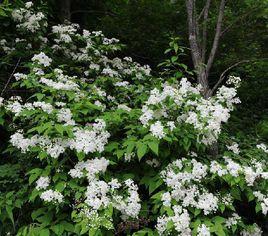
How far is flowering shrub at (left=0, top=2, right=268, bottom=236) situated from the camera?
3871 mm

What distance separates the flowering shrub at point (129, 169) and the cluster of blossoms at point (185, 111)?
1cm

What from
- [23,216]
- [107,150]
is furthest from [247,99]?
[23,216]

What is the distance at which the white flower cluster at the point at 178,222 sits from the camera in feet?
12.2

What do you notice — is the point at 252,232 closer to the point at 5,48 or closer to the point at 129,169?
the point at 129,169

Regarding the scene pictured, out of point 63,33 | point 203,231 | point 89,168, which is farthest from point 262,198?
point 63,33

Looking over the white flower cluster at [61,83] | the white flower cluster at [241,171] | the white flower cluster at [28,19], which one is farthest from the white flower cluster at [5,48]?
the white flower cluster at [241,171]

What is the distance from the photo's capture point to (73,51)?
6629mm

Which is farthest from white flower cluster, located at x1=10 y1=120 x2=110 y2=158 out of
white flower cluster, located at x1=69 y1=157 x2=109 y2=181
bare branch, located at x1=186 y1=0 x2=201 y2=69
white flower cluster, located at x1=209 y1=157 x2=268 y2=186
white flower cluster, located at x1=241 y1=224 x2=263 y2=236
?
bare branch, located at x1=186 y1=0 x2=201 y2=69

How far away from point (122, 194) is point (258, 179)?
63.4 inches

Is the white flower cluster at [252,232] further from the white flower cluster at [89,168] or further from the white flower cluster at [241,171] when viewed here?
the white flower cluster at [89,168]

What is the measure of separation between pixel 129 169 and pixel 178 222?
1.04m

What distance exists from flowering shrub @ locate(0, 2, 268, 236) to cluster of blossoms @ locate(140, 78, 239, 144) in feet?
0.04

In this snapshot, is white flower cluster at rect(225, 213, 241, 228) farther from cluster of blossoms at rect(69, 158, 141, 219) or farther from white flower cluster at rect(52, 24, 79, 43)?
white flower cluster at rect(52, 24, 79, 43)

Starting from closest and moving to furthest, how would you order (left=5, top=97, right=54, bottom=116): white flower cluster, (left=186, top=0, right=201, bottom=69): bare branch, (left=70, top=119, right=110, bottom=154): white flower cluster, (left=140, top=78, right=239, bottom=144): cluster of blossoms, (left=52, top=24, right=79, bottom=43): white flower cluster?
(left=70, top=119, right=110, bottom=154): white flower cluster, (left=140, top=78, right=239, bottom=144): cluster of blossoms, (left=5, top=97, right=54, bottom=116): white flower cluster, (left=186, top=0, right=201, bottom=69): bare branch, (left=52, top=24, right=79, bottom=43): white flower cluster
